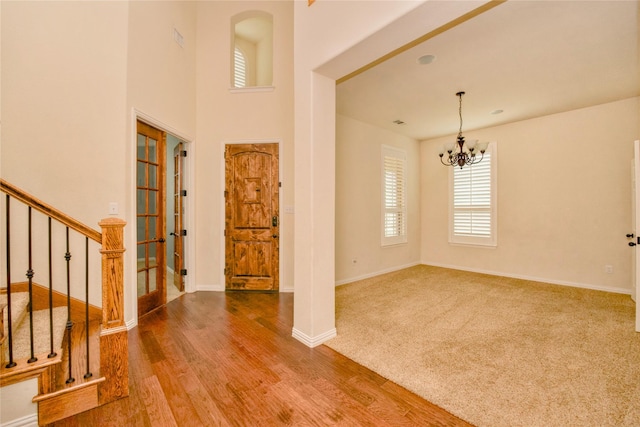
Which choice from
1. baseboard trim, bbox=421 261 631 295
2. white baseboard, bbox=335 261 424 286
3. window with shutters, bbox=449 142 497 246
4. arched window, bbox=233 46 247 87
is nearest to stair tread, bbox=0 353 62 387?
white baseboard, bbox=335 261 424 286

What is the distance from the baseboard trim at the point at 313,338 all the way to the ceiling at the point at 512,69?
Result: 9.71 ft

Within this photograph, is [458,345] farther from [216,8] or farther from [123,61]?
[216,8]

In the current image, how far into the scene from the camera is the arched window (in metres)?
5.05

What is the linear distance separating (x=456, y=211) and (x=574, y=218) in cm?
181

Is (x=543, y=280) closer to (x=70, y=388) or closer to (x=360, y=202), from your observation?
(x=360, y=202)

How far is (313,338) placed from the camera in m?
2.49

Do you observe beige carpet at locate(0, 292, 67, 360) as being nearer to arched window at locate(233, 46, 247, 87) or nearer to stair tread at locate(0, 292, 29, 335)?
stair tread at locate(0, 292, 29, 335)

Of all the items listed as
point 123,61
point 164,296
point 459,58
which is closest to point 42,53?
point 123,61

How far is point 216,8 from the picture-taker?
406cm

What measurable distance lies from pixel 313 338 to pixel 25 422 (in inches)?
74.5

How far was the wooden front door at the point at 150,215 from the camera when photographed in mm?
3215

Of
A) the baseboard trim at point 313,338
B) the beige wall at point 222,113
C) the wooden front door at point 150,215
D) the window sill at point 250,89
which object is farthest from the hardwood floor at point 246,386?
the window sill at point 250,89

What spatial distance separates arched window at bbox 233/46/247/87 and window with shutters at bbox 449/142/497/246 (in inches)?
179

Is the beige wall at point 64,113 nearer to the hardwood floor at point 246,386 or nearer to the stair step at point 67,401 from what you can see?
the hardwood floor at point 246,386
